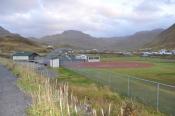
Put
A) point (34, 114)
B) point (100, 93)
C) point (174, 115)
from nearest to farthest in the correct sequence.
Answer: point (34, 114) < point (174, 115) < point (100, 93)

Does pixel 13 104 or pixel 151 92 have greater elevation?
pixel 151 92

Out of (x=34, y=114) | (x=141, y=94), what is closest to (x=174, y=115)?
(x=141, y=94)

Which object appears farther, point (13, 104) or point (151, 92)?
point (151, 92)

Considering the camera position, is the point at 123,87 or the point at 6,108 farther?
the point at 123,87

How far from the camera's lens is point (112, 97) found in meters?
24.0

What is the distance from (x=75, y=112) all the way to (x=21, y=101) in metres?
6.55

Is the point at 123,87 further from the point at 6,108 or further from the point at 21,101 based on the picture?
the point at 6,108

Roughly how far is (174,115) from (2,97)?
9660 mm

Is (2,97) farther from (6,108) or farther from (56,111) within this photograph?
(56,111)

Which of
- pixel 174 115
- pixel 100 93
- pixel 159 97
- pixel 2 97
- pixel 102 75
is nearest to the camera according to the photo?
pixel 174 115

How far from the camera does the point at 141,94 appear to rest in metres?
22.9

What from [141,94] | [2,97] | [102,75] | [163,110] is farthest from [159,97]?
[102,75]

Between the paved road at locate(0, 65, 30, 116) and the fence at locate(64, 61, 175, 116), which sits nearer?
the paved road at locate(0, 65, 30, 116)

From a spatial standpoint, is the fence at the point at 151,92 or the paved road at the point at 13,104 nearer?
the paved road at the point at 13,104
